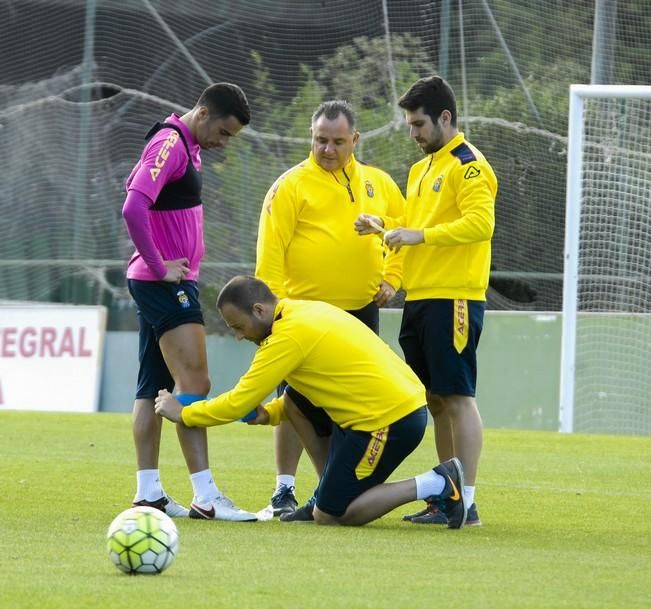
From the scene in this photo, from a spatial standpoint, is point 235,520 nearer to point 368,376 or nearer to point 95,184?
point 368,376

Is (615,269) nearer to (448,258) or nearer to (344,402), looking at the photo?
(448,258)

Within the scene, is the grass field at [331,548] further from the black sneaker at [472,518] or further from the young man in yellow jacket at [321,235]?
the young man in yellow jacket at [321,235]

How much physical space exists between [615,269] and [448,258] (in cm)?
777

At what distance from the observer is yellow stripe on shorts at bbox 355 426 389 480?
6523 mm

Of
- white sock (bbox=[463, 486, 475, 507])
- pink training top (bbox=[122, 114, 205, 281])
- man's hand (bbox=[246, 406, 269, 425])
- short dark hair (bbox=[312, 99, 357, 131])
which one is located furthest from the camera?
short dark hair (bbox=[312, 99, 357, 131])

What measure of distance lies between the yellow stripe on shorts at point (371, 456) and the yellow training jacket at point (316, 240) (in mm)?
960

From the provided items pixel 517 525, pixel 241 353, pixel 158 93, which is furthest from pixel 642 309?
pixel 517 525

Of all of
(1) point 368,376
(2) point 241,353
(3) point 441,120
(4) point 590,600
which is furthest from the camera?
(2) point 241,353

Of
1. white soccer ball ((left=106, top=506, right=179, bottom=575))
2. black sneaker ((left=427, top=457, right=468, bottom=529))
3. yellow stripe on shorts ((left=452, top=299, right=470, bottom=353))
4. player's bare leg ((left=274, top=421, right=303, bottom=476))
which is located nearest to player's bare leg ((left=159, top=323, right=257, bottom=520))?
player's bare leg ((left=274, top=421, right=303, bottom=476))

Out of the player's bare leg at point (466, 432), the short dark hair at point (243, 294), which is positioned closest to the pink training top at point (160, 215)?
the short dark hair at point (243, 294)

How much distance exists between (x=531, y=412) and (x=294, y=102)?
16.1 feet

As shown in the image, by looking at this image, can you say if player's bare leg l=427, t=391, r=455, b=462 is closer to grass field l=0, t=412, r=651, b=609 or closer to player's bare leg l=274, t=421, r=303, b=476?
grass field l=0, t=412, r=651, b=609

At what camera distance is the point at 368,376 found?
6547 millimetres

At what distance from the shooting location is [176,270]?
682cm
